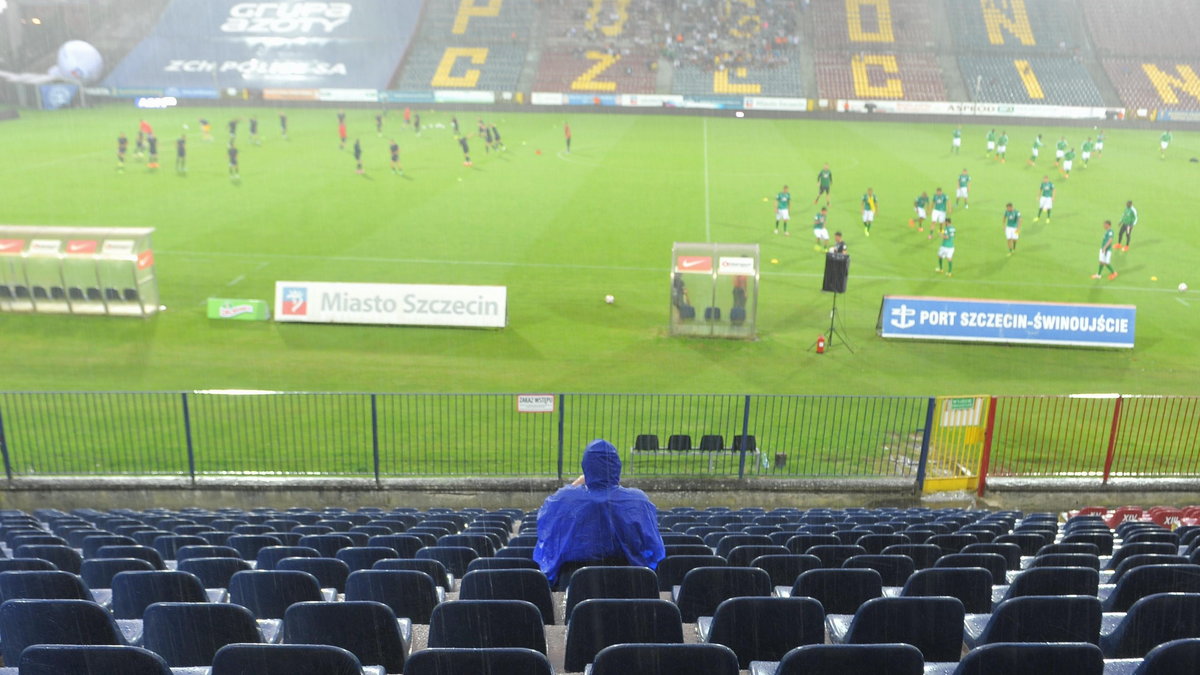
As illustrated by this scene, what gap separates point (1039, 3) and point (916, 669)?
7975 cm

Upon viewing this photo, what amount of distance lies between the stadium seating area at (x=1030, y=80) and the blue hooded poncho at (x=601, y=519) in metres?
61.9

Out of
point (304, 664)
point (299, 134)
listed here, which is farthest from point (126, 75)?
point (304, 664)

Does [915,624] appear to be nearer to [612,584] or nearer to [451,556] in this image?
[612,584]

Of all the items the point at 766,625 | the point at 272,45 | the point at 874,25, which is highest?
the point at 874,25

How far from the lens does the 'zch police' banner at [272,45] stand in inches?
2520

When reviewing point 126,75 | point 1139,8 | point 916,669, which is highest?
point 1139,8

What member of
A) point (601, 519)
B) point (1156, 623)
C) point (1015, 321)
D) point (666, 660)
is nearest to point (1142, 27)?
point (1015, 321)

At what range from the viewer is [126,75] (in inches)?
2530

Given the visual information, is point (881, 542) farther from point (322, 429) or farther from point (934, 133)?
point (934, 133)

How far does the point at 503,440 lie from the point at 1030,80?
196 ft

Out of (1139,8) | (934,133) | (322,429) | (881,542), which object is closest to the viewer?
(881,542)

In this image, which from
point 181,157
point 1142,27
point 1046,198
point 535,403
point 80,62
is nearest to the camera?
point 535,403

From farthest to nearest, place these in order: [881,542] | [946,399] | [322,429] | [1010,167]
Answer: [1010,167], [322,429], [946,399], [881,542]

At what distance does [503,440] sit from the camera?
50.3 feet
